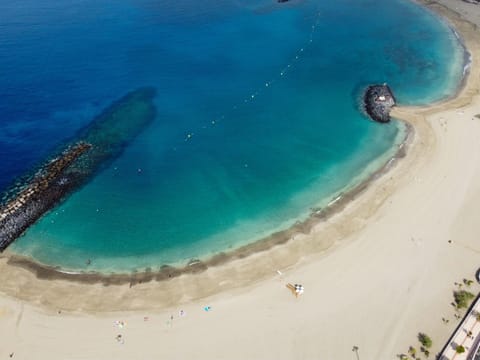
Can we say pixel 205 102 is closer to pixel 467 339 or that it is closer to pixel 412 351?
pixel 412 351

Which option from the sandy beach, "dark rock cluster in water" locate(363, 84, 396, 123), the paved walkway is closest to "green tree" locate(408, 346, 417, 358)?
the sandy beach

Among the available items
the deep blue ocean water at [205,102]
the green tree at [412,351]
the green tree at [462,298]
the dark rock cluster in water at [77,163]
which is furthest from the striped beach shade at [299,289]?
the dark rock cluster in water at [77,163]

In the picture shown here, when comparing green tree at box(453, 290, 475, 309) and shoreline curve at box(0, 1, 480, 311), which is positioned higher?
green tree at box(453, 290, 475, 309)

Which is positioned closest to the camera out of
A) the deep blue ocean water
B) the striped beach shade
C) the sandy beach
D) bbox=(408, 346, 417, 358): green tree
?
bbox=(408, 346, 417, 358): green tree

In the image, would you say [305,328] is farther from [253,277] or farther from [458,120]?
[458,120]

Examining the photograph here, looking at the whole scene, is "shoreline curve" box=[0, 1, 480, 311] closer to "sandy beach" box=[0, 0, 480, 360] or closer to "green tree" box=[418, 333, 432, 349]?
"sandy beach" box=[0, 0, 480, 360]

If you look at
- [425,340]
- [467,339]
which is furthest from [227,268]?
[467,339]
